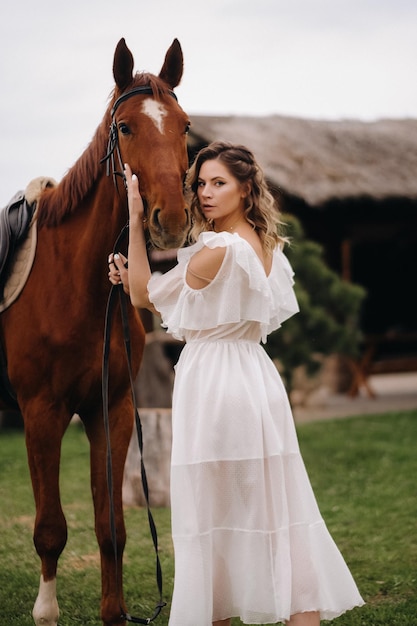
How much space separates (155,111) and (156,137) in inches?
4.5

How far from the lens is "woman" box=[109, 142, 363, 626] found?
262cm

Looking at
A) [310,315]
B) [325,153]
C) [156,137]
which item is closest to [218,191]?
[156,137]

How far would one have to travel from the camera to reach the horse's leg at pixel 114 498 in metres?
3.24

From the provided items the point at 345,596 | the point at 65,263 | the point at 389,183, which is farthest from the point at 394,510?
the point at 389,183

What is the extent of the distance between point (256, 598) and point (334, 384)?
9.73 metres

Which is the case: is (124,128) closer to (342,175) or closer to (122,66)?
(122,66)

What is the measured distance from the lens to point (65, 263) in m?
3.29

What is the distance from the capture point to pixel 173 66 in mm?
3037

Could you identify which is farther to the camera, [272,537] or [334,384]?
[334,384]

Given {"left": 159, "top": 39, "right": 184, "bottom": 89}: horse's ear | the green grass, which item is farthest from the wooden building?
{"left": 159, "top": 39, "right": 184, "bottom": 89}: horse's ear

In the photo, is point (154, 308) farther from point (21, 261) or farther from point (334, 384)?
point (334, 384)

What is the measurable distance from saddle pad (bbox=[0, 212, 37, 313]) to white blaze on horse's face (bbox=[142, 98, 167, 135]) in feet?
2.89

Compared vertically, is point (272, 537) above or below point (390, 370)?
above

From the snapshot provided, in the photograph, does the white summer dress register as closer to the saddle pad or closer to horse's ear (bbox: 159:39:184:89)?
horse's ear (bbox: 159:39:184:89)
